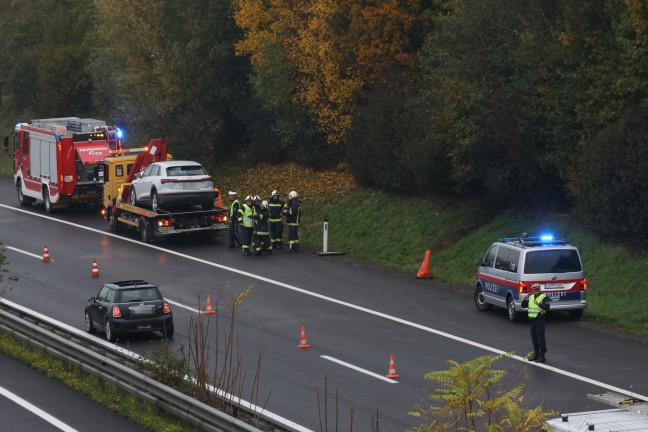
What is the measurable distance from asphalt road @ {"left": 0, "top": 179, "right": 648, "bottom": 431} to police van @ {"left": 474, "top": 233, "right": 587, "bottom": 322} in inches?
18.2

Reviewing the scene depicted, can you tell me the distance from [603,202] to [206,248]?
42.3ft

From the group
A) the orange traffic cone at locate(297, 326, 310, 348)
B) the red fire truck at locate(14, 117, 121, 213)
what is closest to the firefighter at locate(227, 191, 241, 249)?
the red fire truck at locate(14, 117, 121, 213)

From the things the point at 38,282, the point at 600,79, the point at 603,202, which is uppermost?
the point at 600,79

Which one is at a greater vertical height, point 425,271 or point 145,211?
point 145,211

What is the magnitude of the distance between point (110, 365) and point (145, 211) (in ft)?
63.1

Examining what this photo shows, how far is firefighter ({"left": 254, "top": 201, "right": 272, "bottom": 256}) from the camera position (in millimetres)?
Result: 35638

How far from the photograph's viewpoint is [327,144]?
148 feet

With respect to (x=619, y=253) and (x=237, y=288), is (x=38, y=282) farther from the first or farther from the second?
(x=619, y=253)

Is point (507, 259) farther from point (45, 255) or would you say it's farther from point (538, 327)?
point (45, 255)

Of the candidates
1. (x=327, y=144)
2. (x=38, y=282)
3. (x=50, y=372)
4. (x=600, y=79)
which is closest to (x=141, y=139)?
(x=327, y=144)

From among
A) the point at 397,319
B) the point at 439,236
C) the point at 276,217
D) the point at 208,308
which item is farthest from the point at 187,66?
the point at 397,319

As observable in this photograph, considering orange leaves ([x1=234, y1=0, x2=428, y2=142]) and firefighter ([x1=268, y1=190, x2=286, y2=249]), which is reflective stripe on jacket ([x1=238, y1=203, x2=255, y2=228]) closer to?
firefighter ([x1=268, y1=190, x2=286, y2=249])

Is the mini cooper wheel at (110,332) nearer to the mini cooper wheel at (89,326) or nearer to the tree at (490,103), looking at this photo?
the mini cooper wheel at (89,326)

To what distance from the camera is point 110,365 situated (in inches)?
762
